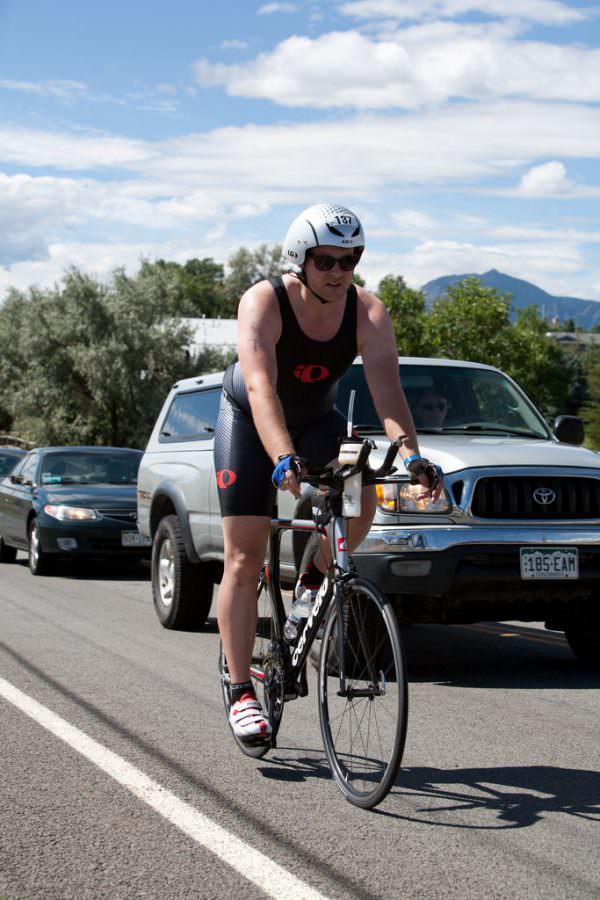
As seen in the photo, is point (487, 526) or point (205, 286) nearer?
point (487, 526)

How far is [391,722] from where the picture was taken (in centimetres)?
418

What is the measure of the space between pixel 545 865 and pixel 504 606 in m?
3.25

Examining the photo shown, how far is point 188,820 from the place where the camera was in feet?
13.6

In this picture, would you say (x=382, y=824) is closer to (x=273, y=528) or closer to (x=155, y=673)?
(x=273, y=528)

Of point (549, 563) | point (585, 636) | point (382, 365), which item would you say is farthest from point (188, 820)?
point (585, 636)

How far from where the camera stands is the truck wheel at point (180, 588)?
30.5 ft

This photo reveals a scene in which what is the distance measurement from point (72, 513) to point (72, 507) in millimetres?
128

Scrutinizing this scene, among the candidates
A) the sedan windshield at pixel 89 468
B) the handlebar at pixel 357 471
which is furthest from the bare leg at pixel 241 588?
the sedan windshield at pixel 89 468

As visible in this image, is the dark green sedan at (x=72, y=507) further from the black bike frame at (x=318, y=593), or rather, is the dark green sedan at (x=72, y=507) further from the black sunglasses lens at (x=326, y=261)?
the black sunglasses lens at (x=326, y=261)

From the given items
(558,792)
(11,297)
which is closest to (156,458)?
(558,792)

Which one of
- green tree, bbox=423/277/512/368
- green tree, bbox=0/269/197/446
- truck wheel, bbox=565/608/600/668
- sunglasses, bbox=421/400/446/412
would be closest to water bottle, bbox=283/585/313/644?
truck wheel, bbox=565/608/600/668

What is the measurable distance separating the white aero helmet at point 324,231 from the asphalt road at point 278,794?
6.27 feet

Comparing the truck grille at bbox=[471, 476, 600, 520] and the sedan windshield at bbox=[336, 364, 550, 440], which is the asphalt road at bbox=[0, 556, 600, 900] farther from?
the sedan windshield at bbox=[336, 364, 550, 440]

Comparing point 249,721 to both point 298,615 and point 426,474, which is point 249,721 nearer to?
point 298,615
